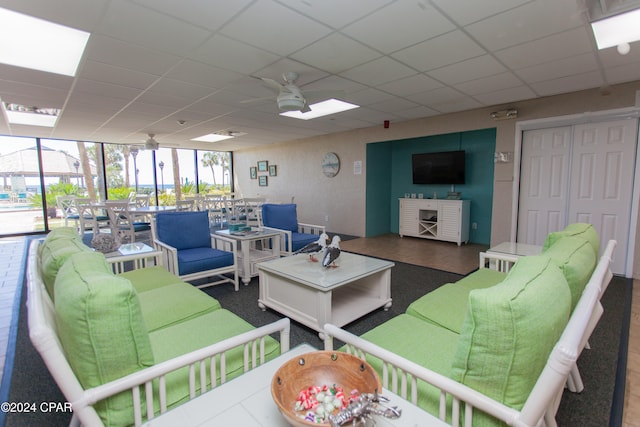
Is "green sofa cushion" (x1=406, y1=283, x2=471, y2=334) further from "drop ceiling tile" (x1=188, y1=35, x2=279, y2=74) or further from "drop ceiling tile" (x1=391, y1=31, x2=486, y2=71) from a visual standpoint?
"drop ceiling tile" (x1=188, y1=35, x2=279, y2=74)

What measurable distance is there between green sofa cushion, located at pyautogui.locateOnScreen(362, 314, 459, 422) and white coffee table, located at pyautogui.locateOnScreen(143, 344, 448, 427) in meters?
0.25

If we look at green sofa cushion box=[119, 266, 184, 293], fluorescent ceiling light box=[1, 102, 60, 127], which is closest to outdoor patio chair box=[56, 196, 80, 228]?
fluorescent ceiling light box=[1, 102, 60, 127]

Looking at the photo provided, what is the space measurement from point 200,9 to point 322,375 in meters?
2.31

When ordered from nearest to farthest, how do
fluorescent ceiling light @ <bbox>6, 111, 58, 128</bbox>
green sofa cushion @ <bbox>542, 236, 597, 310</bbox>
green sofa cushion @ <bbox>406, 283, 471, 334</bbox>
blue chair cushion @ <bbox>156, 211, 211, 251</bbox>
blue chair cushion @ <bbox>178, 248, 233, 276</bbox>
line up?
1. green sofa cushion @ <bbox>542, 236, 597, 310</bbox>
2. green sofa cushion @ <bbox>406, 283, 471, 334</bbox>
3. blue chair cushion @ <bbox>178, 248, 233, 276</bbox>
4. blue chair cushion @ <bbox>156, 211, 211, 251</bbox>
5. fluorescent ceiling light @ <bbox>6, 111, 58, 128</bbox>

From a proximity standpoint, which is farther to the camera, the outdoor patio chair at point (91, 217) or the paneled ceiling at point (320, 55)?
the outdoor patio chair at point (91, 217)

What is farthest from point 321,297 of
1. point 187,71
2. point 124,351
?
point 187,71

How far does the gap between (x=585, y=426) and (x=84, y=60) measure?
4.48 m

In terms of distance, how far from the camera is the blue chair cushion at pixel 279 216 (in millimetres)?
4477

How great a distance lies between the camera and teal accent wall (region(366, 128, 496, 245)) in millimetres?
5754

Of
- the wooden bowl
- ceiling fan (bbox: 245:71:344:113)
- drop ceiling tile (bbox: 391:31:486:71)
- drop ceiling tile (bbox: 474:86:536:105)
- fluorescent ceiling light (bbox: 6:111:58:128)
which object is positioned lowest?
the wooden bowl

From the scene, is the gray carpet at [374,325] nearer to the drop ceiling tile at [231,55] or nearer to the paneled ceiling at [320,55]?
the paneled ceiling at [320,55]

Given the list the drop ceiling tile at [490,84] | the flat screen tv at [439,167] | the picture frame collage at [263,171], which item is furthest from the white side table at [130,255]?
the picture frame collage at [263,171]

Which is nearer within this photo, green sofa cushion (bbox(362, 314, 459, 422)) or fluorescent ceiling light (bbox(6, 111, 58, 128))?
green sofa cushion (bbox(362, 314, 459, 422))

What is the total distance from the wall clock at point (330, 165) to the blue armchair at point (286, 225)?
2.51 metres
